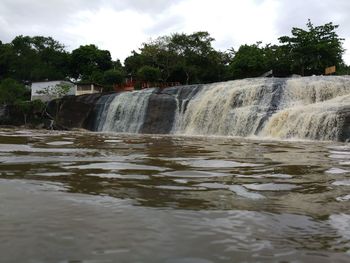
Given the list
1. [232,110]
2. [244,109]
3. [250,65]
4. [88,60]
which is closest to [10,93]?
[88,60]

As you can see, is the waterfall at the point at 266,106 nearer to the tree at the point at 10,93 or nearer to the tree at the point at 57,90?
the tree at the point at 57,90

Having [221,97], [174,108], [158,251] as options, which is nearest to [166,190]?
[158,251]

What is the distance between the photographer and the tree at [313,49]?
3784 cm

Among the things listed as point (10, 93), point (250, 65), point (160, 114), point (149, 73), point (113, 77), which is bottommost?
point (160, 114)

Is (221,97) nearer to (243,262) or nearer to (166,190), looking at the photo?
(166,190)

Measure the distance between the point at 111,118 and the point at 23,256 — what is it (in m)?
26.2

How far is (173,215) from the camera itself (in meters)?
2.99

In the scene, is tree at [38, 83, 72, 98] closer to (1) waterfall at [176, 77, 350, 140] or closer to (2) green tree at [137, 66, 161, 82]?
(2) green tree at [137, 66, 161, 82]

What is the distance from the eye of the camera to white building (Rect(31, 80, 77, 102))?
42900 millimetres

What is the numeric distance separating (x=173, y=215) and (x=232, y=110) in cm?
1873

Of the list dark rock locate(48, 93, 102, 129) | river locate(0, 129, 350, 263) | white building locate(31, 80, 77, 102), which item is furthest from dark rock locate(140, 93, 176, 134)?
Result: river locate(0, 129, 350, 263)

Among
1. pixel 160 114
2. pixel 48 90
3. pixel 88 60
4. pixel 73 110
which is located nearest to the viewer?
pixel 160 114

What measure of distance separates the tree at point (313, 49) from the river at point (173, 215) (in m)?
34.8

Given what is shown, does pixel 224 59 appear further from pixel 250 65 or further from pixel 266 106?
pixel 266 106
